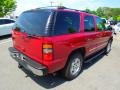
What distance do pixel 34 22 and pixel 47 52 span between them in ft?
2.99

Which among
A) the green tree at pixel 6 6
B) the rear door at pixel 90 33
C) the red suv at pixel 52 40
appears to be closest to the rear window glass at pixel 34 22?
the red suv at pixel 52 40

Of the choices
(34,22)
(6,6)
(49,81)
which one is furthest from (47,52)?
(6,6)

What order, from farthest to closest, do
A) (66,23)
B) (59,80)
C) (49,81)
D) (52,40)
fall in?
(59,80) → (49,81) → (66,23) → (52,40)

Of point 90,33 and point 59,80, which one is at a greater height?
point 90,33

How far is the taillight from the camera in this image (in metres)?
4.25

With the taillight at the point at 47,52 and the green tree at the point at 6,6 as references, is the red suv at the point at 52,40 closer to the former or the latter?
the taillight at the point at 47,52

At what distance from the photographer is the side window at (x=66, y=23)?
4.52 metres

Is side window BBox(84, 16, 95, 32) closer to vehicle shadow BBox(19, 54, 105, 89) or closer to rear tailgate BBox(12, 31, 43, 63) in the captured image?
vehicle shadow BBox(19, 54, 105, 89)

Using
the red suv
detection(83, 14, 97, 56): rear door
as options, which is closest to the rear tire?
the red suv

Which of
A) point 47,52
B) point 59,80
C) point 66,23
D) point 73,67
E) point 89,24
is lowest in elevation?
point 59,80

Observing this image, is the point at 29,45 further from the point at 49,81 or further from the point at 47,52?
the point at 49,81

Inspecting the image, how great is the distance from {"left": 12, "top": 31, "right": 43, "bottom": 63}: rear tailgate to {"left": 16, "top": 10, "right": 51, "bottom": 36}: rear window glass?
152mm

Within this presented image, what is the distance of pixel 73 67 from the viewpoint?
546 cm

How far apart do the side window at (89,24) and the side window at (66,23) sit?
0.48 m
